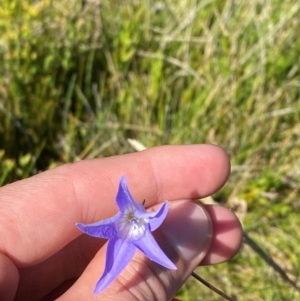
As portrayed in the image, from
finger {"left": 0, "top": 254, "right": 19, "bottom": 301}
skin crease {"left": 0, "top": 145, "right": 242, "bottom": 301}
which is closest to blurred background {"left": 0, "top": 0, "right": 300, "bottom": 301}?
skin crease {"left": 0, "top": 145, "right": 242, "bottom": 301}

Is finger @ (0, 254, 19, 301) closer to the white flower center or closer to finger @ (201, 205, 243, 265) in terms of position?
the white flower center

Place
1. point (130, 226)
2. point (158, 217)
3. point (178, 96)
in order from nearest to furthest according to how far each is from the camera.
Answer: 1. point (158, 217)
2. point (130, 226)
3. point (178, 96)

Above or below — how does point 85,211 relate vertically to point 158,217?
below

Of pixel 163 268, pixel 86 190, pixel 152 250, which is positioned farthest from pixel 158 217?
pixel 86 190

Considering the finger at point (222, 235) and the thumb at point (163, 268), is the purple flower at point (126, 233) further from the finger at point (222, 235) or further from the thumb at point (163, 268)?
the finger at point (222, 235)

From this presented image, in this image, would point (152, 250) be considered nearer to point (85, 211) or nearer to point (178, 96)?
→ point (85, 211)

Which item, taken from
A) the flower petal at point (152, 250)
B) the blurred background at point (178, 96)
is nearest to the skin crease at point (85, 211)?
the flower petal at point (152, 250)

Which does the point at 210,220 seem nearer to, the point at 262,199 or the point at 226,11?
the point at 262,199
